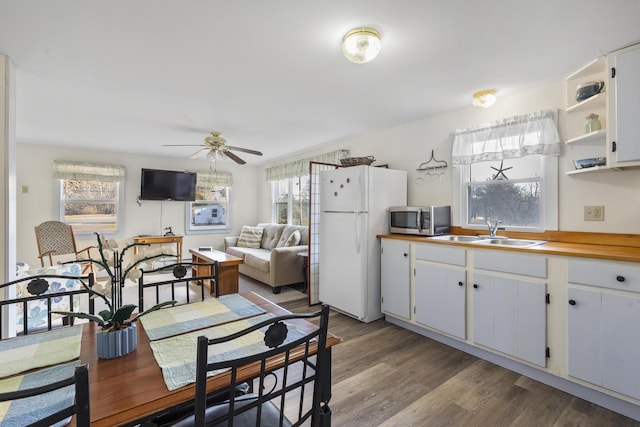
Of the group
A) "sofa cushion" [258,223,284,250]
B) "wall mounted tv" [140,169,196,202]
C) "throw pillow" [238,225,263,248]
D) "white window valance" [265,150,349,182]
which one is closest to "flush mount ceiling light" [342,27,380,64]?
"white window valance" [265,150,349,182]

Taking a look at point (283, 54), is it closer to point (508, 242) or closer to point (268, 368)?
point (268, 368)

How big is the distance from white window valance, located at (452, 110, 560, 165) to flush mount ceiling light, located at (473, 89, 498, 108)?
0.23 m

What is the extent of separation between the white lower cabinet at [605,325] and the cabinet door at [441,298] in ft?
2.33

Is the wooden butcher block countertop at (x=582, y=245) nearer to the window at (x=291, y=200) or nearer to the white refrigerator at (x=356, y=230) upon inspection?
the white refrigerator at (x=356, y=230)

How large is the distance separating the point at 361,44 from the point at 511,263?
184cm

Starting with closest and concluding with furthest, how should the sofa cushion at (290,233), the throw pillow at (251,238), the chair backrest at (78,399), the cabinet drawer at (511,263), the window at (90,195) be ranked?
the chair backrest at (78,399), the cabinet drawer at (511,263), the sofa cushion at (290,233), the window at (90,195), the throw pillow at (251,238)

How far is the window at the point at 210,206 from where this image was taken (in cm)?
615

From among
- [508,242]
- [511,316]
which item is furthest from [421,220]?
[511,316]

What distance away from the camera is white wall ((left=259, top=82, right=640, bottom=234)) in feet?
7.09

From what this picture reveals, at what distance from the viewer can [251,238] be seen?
5.78m

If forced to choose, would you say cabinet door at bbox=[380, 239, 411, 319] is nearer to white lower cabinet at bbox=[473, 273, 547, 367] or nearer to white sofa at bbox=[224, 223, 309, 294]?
white lower cabinet at bbox=[473, 273, 547, 367]

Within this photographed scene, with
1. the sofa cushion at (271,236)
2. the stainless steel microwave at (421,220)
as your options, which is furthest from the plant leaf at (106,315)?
the sofa cushion at (271,236)

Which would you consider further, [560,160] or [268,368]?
[560,160]

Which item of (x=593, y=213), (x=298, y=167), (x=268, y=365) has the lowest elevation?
(x=268, y=365)
